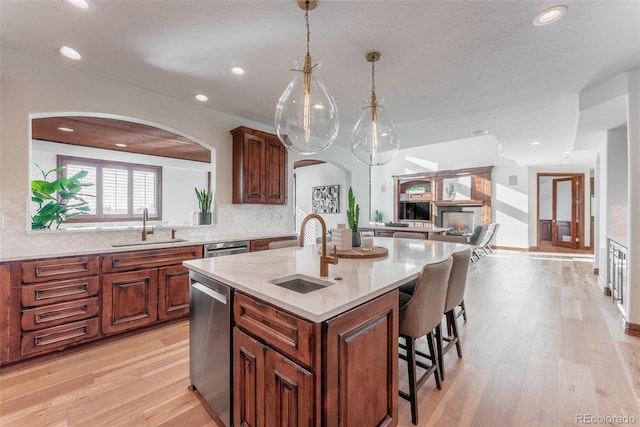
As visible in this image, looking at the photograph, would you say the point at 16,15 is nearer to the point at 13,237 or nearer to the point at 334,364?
the point at 13,237

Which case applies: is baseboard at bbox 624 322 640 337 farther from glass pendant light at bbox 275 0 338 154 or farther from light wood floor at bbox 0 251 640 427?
glass pendant light at bbox 275 0 338 154

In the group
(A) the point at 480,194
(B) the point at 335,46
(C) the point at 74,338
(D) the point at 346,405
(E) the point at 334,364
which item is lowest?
(C) the point at 74,338

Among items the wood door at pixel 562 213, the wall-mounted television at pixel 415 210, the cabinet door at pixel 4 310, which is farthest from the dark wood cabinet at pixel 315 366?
the wood door at pixel 562 213

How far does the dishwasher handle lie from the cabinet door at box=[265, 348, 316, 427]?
1.46 feet

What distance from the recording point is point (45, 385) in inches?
78.2

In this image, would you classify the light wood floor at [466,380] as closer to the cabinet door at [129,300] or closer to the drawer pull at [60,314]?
the cabinet door at [129,300]

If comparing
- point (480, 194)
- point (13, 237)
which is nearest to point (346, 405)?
point (13, 237)

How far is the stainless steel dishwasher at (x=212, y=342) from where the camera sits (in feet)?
4.98

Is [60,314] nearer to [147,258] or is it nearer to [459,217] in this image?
[147,258]

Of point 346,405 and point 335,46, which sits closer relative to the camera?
point 346,405

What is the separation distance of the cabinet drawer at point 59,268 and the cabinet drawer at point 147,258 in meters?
0.10

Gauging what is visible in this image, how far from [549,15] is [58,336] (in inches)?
177

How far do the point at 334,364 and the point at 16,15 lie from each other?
3.13 metres

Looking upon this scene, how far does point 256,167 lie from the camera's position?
3990mm
